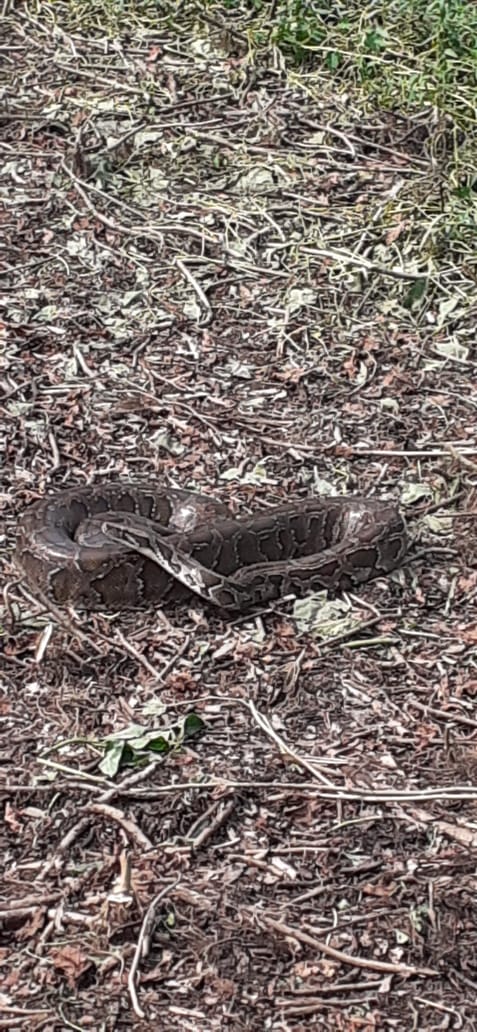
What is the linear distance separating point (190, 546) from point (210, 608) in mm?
302

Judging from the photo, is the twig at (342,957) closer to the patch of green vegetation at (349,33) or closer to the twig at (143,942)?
the twig at (143,942)

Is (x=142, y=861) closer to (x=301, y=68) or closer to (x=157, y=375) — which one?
(x=157, y=375)

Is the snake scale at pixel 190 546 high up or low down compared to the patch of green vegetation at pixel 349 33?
down

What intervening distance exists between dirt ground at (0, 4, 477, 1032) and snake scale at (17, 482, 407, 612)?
0.40 ft

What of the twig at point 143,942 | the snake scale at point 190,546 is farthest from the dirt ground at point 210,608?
the snake scale at point 190,546

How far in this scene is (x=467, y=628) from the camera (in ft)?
20.2

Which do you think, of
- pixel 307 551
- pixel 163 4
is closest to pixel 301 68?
pixel 163 4

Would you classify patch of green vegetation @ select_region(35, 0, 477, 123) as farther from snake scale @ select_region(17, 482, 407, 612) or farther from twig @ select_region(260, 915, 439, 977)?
twig @ select_region(260, 915, 439, 977)

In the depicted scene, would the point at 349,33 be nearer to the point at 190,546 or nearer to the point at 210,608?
the point at 190,546

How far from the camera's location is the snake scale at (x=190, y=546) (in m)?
6.20

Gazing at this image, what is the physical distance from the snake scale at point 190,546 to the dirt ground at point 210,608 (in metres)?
0.12

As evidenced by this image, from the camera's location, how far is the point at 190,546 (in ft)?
20.8

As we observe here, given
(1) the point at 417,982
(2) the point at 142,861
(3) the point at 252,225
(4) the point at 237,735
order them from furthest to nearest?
(3) the point at 252,225 → (4) the point at 237,735 → (2) the point at 142,861 → (1) the point at 417,982

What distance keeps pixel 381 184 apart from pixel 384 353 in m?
1.91
